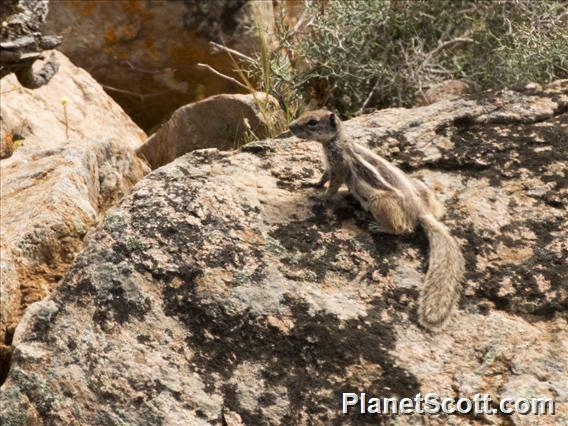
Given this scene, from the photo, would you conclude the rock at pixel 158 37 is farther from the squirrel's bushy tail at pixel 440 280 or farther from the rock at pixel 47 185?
the squirrel's bushy tail at pixel 440 280

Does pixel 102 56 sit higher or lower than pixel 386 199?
lower

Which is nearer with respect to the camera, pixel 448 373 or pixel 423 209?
pixel 448 373

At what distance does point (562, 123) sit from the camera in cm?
582

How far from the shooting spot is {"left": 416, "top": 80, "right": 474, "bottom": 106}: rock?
792 cm

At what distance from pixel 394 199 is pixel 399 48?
3.92 m

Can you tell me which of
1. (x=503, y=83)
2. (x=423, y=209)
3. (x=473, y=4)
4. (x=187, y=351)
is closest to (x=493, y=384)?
(x=423, y=209)

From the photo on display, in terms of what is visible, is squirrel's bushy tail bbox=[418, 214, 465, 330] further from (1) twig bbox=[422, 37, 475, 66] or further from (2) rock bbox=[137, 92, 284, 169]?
(1) twig bbox=[422, 37, 475, 66]

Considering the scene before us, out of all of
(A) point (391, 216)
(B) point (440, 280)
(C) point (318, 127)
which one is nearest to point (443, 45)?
(C) point (318, 127)

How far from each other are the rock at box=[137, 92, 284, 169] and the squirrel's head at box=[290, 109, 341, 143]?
2.37 m

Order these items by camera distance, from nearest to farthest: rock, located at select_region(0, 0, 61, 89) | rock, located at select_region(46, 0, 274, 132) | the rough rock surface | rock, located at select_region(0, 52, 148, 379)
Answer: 1. the rough rock surface
2. rock, located at select_region(0, 52, 148, 379)
3. rock, located at select_region(0, 0, 61, 89)
4. rock, located at select_region(46, 0, 274, 132)

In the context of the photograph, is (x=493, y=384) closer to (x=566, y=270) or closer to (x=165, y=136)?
(x=566, y=270)

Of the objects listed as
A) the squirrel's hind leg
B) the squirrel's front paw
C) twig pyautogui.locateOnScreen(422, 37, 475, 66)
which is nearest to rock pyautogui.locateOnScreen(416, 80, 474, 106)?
twig pyautogui.locateOnScreen(422, 37, 475, 66)

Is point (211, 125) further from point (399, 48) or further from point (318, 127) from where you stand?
point (318, 127)

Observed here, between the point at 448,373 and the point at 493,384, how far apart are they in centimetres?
21
